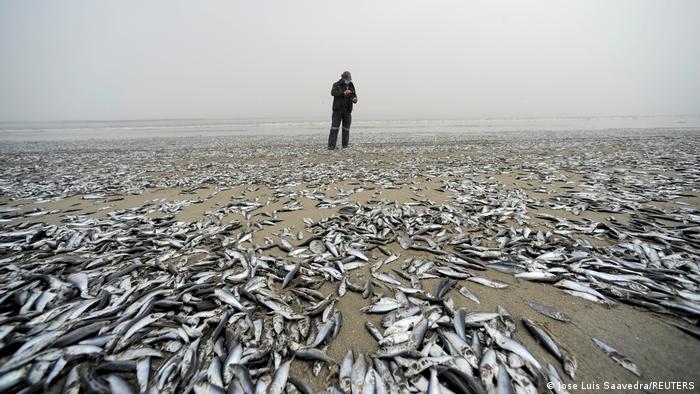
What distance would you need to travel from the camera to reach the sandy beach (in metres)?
2.12

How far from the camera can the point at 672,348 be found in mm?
1953

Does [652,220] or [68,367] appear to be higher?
[652,220]

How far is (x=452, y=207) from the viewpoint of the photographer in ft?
16.2

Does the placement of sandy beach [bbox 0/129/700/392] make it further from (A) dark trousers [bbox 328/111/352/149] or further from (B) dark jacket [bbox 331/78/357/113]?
(B) dark jacket [bbox 331/78/357/113]

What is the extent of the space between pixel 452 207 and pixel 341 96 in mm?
8587

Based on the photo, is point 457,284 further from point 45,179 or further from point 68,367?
point 45,179

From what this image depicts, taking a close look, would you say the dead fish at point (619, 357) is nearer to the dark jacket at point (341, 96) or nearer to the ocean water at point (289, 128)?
the dark jacket at point (341, 96)

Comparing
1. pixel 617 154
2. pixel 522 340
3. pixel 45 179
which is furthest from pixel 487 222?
pixel 45 179

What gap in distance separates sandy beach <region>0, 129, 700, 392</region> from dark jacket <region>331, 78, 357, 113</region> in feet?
8.59

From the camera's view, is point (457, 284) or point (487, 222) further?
point (487, 222)

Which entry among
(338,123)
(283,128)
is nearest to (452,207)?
(338,123)

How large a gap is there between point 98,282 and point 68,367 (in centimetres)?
118

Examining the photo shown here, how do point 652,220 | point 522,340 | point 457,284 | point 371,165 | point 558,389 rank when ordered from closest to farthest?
point 558,389 < point 522,340 < point 457,284 < point 652,220 < point 371,165

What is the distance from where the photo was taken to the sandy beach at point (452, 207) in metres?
2.12
